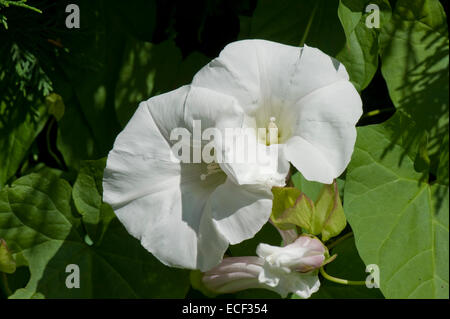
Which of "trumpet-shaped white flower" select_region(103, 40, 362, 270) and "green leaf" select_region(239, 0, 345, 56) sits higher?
"green leaf" select_region(239, 0, 345, 56)

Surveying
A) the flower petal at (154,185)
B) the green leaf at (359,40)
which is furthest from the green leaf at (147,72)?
the green leaf at (359,40)

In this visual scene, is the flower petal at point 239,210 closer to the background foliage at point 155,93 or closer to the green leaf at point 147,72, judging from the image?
the background foliage at point 155,93

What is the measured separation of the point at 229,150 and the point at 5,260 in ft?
1.75

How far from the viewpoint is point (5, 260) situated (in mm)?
1198

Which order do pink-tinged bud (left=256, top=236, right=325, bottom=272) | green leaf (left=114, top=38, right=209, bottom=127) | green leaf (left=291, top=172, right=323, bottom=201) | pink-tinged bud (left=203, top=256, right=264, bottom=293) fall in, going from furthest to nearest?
green leaf (left=114, top=38, right=209, bottom=127), green leaf (left=291, top=172, right=323, bottom=201), pink-tinged bud (left=203, top=256, right=264, bottom=293), pink-tinged bud (left=256, top=236, right=325, bottom=272)

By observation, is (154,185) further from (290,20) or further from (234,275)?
(290,20)

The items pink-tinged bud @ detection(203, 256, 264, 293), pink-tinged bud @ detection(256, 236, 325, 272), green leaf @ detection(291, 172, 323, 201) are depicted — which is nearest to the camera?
pink-tinged bud @ detection(256, 236, 325, 272)

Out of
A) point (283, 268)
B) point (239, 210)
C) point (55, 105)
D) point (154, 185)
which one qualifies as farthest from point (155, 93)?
point (283, 268)

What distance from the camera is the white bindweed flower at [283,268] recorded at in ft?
3.36

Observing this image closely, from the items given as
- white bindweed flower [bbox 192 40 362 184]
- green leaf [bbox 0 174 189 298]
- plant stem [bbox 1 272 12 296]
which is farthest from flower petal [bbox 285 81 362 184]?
plant stem [bbox 1 272 12 296]

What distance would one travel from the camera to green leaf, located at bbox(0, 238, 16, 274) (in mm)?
1191

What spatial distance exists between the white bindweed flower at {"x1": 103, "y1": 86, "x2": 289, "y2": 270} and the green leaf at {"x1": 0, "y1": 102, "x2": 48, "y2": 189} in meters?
0.36

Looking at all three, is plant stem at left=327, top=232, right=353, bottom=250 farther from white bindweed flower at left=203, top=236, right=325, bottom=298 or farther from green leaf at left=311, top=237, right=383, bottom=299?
white bindweed flower at left=203, top=236, right=325, bottom=298

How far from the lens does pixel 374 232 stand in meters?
1.12
